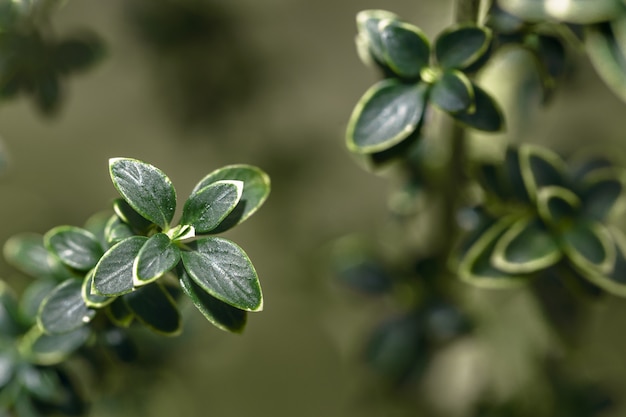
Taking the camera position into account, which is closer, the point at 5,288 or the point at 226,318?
the point at 226,318

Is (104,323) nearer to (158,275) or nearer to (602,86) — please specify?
(158,275)

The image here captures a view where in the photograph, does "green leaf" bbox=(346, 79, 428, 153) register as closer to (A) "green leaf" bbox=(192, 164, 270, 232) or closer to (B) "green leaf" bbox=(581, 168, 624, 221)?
(A) "green leaf" bbox=(192, 164, 270, 232)

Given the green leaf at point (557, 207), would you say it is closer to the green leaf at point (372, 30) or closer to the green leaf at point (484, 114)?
the green leaf at point (484, 114)

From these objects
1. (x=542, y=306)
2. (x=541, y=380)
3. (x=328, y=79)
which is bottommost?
(x=541, y=380)

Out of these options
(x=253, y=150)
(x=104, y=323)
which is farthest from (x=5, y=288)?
(x=253, y=150)

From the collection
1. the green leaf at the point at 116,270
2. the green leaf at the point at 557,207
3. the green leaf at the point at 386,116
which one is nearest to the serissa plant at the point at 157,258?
the green leaf at the point at 116,270

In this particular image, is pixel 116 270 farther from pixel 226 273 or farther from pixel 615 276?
pixel 615 276

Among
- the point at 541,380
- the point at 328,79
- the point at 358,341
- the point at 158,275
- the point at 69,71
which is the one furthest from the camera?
the point at 328,79
